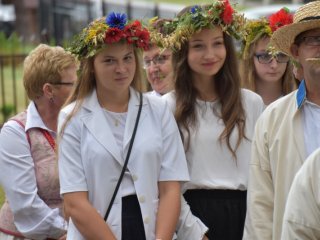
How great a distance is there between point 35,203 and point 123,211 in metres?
0.76

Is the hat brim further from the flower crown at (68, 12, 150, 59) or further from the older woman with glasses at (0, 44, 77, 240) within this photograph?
the older woman with glasses at (0, 44, 77, 240)

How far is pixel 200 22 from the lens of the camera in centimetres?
483

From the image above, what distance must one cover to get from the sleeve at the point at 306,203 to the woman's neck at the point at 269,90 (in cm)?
242

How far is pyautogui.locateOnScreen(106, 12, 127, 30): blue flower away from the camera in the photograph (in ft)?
14.9

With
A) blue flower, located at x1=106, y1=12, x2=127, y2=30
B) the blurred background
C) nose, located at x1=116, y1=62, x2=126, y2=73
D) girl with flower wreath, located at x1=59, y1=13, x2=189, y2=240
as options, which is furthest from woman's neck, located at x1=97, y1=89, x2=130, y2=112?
the blurred background

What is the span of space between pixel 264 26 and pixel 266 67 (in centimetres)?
28

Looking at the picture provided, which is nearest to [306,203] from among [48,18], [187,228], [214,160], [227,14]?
[187,228]

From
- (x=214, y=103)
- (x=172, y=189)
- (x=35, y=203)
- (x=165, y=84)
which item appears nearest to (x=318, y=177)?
(x=172, y=189)

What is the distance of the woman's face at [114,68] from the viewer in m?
4.48

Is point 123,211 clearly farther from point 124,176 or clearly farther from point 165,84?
point 165,84

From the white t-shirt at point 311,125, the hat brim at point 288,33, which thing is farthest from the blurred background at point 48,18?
the white t-shirt at point 311,125

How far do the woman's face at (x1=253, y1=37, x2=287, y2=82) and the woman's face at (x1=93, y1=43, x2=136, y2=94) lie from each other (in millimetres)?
Result: 1335

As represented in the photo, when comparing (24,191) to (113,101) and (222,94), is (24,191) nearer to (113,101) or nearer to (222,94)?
(113,101)

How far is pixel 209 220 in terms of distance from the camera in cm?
475
